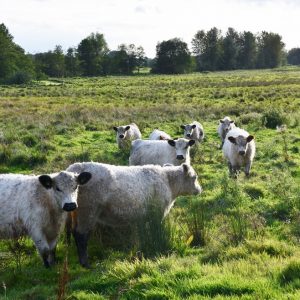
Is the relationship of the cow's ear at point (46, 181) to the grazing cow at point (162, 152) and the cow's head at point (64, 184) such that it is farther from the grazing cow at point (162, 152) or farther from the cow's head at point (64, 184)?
the grazing cow at point (162, 152)

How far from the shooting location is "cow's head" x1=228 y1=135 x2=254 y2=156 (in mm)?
13477

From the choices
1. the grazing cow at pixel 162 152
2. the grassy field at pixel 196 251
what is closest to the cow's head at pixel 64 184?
the grassy field at pixel 196 251

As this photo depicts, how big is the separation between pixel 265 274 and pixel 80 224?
3370 millimetres

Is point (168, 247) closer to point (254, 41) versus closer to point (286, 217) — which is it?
point (286, 217)

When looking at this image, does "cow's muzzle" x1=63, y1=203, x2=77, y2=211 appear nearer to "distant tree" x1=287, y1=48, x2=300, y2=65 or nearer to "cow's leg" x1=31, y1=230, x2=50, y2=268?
"cow's leg" x1=31, y1=230, x2=50, y2=268

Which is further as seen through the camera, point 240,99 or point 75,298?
point 240,99

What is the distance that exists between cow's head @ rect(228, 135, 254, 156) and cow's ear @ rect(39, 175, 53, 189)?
7408mm

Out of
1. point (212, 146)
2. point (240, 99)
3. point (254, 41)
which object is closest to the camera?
point (212, 146)

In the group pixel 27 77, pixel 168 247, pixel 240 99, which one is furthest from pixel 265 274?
pixel 27 77

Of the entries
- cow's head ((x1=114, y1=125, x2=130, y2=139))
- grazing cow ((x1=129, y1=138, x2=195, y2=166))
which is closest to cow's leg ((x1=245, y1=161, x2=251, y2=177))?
grazing cow ((x1=129, y1=138, x2=195, y2=166))

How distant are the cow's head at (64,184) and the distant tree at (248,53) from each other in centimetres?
11991

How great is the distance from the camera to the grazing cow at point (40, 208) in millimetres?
7447

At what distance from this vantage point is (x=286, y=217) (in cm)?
952

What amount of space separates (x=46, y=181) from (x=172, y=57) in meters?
102
